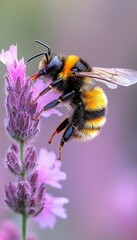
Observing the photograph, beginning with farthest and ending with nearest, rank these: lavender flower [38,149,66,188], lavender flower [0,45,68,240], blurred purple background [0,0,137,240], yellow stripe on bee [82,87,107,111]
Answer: blurred purple background [0,0,137,240], yellow stripe on bee [82,87,107,111], lavender flower [38,149,66,188], lavender flower [0,45,68,240]

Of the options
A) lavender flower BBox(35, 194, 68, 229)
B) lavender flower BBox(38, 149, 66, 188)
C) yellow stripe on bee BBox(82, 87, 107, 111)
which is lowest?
lavender flower BBox(35, 194, 68, 229)

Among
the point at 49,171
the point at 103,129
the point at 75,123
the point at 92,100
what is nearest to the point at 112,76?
the point at 92,100

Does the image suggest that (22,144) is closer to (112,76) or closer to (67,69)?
(67,69)

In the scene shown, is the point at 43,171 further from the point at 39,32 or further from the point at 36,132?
the point at 39,32

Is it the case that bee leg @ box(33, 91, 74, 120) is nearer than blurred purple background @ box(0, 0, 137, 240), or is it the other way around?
bee leg @ box(33, 91, 74, 120)

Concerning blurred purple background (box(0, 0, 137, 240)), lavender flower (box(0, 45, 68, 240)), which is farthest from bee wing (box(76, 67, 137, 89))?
blurred purple background (box(0, 0, 137, 240))

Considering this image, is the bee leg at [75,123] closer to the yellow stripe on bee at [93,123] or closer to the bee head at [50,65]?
the yellow stripe on bee at [93,123]

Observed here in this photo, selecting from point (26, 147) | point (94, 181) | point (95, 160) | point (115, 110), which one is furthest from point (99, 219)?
point (115, 110)

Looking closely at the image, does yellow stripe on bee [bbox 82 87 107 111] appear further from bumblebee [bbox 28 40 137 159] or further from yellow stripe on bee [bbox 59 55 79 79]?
yellow stripe on bee [bbox 59 55 79 79]
